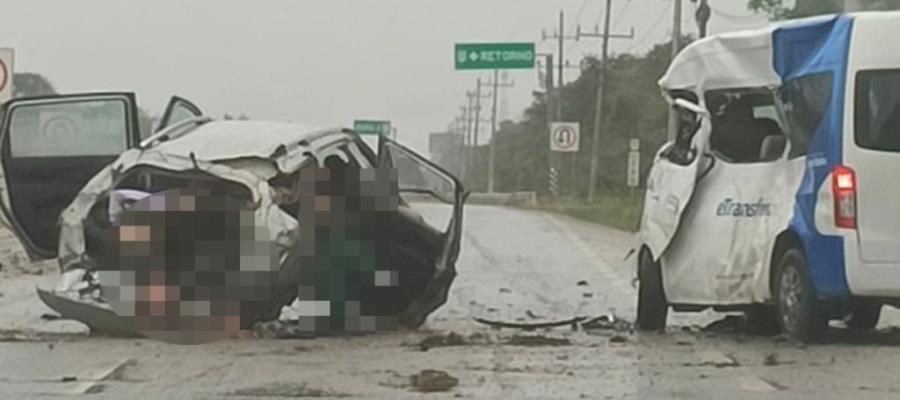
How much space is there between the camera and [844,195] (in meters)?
11.6

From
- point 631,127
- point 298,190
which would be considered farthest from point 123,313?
point 631,127

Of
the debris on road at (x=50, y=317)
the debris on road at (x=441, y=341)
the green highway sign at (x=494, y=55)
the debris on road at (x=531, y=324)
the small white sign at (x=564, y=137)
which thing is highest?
the green highway sign at (x=494, y=55)

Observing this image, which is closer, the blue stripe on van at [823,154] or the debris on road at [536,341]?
the blue stripe on van at [823,154]

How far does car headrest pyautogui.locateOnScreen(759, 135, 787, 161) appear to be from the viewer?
1276 cm

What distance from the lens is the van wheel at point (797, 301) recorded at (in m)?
11.9

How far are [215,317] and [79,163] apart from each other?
4.39 meters

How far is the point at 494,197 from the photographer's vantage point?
287 feet

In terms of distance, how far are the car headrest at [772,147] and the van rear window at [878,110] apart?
111cm

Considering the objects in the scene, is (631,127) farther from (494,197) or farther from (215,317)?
(215,317)

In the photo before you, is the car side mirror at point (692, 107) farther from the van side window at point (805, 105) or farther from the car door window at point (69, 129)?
the car door window at point (69, 129)

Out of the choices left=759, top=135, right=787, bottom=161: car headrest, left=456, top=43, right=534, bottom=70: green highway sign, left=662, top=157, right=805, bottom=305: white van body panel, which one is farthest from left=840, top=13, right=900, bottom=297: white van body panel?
left=456, top=43, right=534, bottom=70: green highway sign

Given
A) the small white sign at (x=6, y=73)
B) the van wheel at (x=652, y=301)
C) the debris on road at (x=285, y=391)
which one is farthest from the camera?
the small white sign at (x=6, y=73)

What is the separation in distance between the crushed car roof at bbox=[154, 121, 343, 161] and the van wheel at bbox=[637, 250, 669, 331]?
268cm

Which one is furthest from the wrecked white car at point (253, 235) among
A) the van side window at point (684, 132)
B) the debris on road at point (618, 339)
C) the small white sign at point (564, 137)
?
the small white sign at point (564, 137)
